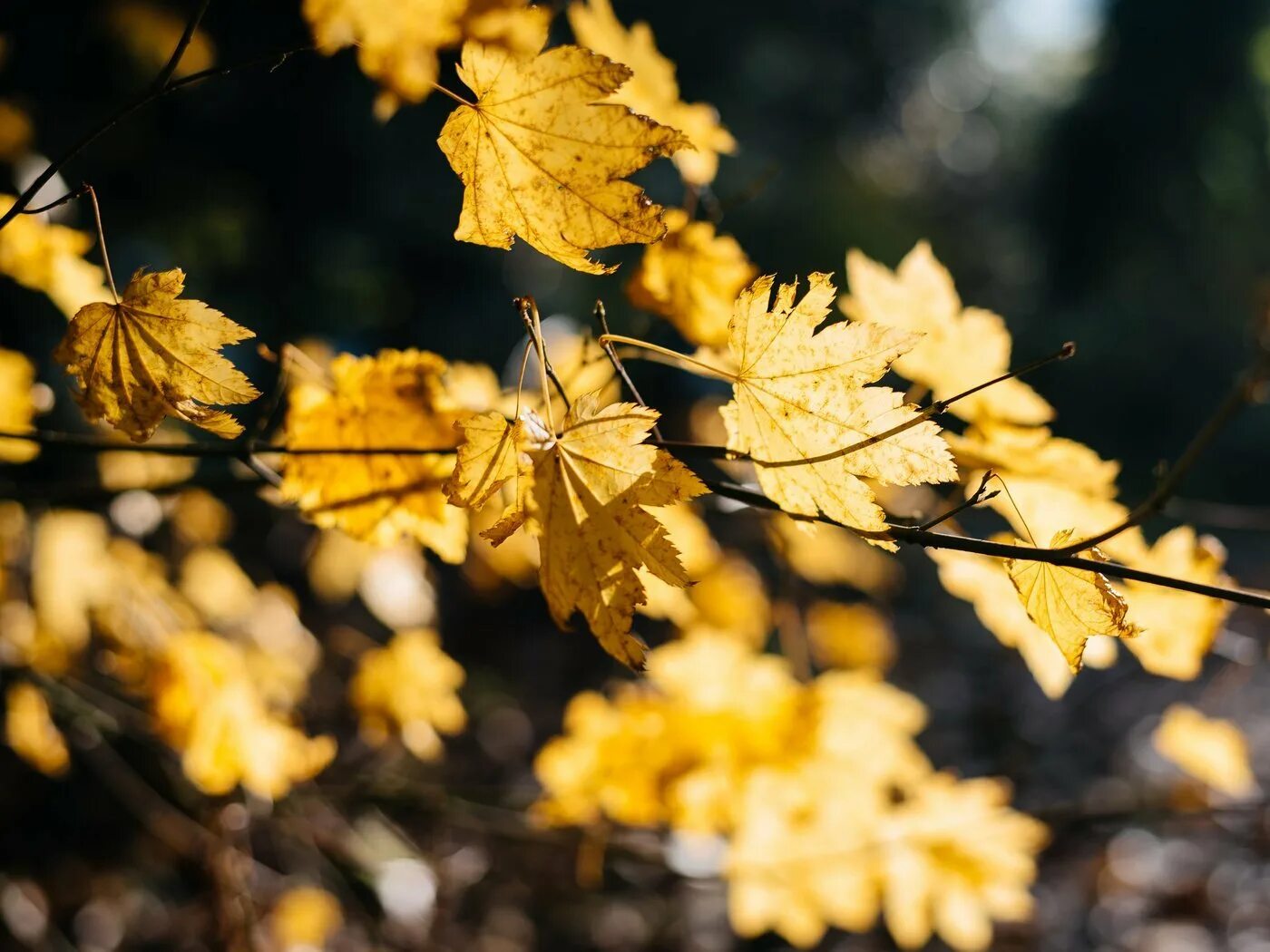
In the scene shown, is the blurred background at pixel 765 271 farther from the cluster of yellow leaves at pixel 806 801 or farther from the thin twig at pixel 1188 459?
the cluster of yellow leaves at pixel 806 801

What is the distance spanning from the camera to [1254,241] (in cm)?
1044

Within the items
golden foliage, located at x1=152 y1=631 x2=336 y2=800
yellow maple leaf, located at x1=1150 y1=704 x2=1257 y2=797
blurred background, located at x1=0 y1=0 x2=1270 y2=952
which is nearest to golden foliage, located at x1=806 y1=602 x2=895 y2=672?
blurred background, located at x1=0 y1=0 x2=1270 y2=952


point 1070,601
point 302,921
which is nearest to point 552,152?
point 1070,601

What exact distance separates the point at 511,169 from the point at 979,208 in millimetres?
15454

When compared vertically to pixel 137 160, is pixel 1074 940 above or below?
below

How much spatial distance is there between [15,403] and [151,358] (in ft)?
1.58

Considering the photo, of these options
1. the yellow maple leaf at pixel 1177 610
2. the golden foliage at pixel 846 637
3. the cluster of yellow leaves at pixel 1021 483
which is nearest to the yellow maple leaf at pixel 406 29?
the cluster of yellow leaves at pixel 1021 483

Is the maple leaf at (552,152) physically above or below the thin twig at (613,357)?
above

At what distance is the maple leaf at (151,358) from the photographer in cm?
45

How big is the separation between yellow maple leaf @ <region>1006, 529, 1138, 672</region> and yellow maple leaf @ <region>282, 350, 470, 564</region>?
379 mm

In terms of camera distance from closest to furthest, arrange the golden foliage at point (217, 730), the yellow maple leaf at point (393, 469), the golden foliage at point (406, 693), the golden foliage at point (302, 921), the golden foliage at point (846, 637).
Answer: the yellow maple leaf at point (393, 469)
the golden foliage at point (217, 730)
the golden foliage at point (406, 693)
the golden foliage at point (302, 921)
the golden foliage at point (846, 637)

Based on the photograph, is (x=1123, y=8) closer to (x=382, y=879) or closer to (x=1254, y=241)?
(x=1254, y=241)

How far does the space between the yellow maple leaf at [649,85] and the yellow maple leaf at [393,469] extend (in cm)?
30

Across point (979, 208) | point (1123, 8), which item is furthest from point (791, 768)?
point (979, 208)
